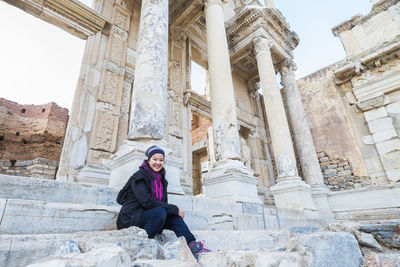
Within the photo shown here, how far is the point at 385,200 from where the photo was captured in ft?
18.9

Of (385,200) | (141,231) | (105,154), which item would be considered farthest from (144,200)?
(385,200)

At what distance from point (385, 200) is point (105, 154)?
289 inches

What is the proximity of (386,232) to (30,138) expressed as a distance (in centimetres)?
1540

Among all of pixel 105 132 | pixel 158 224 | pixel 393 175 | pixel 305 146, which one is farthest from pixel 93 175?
pixel 393 175

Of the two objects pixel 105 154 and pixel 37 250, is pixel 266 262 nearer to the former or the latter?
pixel 37 250

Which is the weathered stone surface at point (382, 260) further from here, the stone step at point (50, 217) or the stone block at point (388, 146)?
the stone block at point (388, 146)

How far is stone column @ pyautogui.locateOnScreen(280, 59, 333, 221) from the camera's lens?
22.6 ft

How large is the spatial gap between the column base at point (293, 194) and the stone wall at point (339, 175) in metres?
3.35

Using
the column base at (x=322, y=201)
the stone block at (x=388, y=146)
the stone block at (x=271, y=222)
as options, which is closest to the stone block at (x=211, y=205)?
the stone block at (x=271, y=222)

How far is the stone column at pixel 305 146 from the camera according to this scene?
272 inches

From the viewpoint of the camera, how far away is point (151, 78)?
370 cm

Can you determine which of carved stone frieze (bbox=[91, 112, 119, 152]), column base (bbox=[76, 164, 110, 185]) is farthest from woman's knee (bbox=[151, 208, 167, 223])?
carved stone frieze (bbox=[91, 112, 119, 152])

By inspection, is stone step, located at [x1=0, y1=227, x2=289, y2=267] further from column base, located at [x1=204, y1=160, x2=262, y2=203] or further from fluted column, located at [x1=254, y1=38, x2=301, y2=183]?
fluted column, located at [x1=254, y1=38, x2=301, y2=183]

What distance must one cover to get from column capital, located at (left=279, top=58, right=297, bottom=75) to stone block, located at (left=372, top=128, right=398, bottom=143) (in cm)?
400
